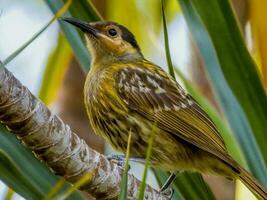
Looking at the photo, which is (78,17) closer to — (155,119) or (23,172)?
(155,119)

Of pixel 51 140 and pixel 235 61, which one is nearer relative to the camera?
pixel 51 140

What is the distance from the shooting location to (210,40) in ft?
11.4

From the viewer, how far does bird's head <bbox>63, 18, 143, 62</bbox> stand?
4.29m

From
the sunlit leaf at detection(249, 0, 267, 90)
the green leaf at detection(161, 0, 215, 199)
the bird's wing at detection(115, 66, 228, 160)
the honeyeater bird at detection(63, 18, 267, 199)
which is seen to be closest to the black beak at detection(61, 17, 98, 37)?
the honeyeater bird at detection(63, 18, 267, 199)

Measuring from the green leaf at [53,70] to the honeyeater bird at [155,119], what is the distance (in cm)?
21

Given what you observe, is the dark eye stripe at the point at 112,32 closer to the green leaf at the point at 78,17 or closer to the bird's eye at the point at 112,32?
the bird's eye at the point at 112,32

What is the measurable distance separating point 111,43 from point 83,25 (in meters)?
0.52

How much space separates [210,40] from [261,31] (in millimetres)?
236

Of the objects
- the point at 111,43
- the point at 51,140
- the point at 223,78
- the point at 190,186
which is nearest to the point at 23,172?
the point at 51,140

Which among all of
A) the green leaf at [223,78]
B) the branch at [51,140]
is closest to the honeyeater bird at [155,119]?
the green leaf at [223,78]

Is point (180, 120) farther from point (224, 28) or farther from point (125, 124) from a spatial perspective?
point (224, 28)

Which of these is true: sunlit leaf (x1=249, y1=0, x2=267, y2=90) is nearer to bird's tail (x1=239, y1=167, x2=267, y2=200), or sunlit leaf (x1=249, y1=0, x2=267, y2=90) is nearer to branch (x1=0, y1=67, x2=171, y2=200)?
bird's tail (x1=239, y1=167, x2=267, y2=200)

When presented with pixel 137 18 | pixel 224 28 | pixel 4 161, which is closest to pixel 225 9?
pixel 224 28

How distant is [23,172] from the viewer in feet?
8.60
